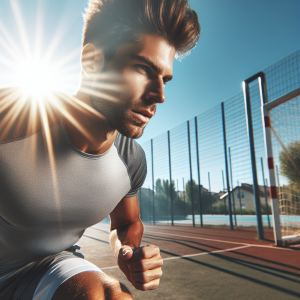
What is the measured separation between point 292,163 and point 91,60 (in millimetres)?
5874

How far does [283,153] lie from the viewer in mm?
5660

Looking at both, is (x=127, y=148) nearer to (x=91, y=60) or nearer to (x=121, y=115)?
(x=121, y=115)

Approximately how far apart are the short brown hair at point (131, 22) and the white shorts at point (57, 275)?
898 millimetres

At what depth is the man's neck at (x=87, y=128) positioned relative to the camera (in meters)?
1.01

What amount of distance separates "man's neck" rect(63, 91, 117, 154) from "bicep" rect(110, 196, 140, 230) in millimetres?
442

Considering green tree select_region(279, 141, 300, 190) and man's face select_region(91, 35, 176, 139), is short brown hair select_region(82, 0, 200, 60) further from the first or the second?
green tree select_region(279, 141, 300, 190)

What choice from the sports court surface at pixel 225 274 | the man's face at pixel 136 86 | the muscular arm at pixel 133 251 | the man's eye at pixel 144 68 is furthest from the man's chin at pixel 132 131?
the sports court surface at pixel 225 274

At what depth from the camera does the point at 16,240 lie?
3.17ft

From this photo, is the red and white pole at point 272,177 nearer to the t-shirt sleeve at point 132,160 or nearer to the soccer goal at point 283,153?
the soccer goal at point 283,153

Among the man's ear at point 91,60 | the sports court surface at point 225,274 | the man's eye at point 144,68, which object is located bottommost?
the sports court surface at point 225,274

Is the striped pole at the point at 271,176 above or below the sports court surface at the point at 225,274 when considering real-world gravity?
above

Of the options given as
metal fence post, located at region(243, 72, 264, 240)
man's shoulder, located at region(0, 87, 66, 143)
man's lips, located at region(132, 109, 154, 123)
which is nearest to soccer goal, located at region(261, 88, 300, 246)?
metal fence post, located at region(243, 72, 264, 240)

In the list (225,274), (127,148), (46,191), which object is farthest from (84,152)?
(225,274)

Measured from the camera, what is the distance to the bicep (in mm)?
1430
